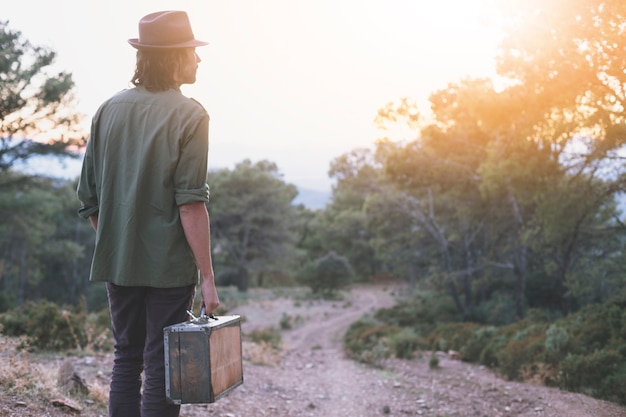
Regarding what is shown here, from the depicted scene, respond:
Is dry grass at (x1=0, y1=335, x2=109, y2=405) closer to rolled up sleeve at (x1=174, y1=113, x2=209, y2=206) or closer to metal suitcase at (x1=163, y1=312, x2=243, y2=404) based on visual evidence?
metal suitcase at (x1=163, y1=312, x2=243, y2=404)

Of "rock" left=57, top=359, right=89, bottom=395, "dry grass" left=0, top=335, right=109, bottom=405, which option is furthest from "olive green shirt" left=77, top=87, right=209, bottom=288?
"rock" left=57, top=359, right=89, bottom=395

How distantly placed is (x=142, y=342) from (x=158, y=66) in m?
1.21

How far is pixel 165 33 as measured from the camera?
269 centimetres

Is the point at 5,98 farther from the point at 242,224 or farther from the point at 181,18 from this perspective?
the point at 242,224

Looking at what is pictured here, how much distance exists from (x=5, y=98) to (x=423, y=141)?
11.5 meters

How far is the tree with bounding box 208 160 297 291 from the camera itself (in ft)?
125

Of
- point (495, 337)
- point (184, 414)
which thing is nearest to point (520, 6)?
point (495, 337)

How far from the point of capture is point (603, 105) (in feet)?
22.8

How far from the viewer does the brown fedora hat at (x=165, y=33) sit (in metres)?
2.69

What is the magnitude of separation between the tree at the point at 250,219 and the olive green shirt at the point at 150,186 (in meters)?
34.9

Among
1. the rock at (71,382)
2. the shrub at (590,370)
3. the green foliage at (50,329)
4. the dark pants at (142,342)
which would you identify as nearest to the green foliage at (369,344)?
the shrub at (590,370)

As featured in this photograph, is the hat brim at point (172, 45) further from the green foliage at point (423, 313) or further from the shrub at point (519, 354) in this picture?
the green foliage at point (423, 313)

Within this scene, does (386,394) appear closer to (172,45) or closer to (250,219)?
(172,45)

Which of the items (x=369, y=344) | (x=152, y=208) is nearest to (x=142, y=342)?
(x=152, y=208)
